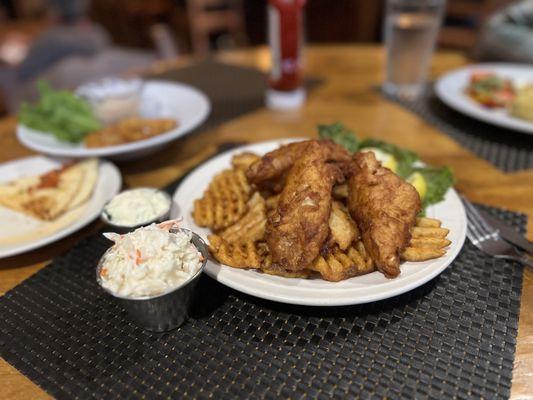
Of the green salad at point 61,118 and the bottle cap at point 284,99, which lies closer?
the green salad at point 61,118

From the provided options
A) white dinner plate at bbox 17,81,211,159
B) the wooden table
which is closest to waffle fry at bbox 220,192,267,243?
the wooden table

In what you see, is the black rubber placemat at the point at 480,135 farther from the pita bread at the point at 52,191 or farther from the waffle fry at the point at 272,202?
the pita bread at the point at 52,191

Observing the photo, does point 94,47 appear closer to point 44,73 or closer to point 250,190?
point 44,73

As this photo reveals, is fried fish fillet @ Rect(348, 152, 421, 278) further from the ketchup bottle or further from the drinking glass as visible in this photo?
the drinking glass

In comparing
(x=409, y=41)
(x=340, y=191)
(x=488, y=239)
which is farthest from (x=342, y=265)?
(x=409, y=41)

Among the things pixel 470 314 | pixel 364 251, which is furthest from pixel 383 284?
pixel 470 314

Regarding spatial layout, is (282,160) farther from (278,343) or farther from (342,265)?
(278,343)

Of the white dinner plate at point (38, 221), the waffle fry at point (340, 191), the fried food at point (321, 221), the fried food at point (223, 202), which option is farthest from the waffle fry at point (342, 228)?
the white dinner plate at point (38, 221)
